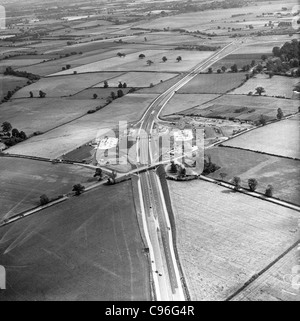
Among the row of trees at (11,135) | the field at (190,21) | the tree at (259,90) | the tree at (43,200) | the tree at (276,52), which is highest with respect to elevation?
the field at (190,21)

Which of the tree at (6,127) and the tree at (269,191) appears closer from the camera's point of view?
the tree at (269,191)

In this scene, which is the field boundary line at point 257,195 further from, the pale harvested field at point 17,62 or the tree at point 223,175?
the pale harvested field at point 17,62

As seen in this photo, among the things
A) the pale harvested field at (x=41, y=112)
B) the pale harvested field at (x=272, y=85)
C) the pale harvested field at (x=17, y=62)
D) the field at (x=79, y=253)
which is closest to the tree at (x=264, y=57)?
the pale harvested field at (x=272, y=85)

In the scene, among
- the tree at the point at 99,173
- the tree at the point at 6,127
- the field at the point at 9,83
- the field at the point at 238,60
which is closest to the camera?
the tree at the point at 99,173

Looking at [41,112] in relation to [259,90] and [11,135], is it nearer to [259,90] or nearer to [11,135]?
[11,135]

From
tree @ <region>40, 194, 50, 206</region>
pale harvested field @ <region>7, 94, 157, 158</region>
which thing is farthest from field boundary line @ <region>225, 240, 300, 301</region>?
pale harvested field @ <region>7, 94, 157, 158</region>

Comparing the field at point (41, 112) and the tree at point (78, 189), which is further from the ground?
the field at point (41, 112)
